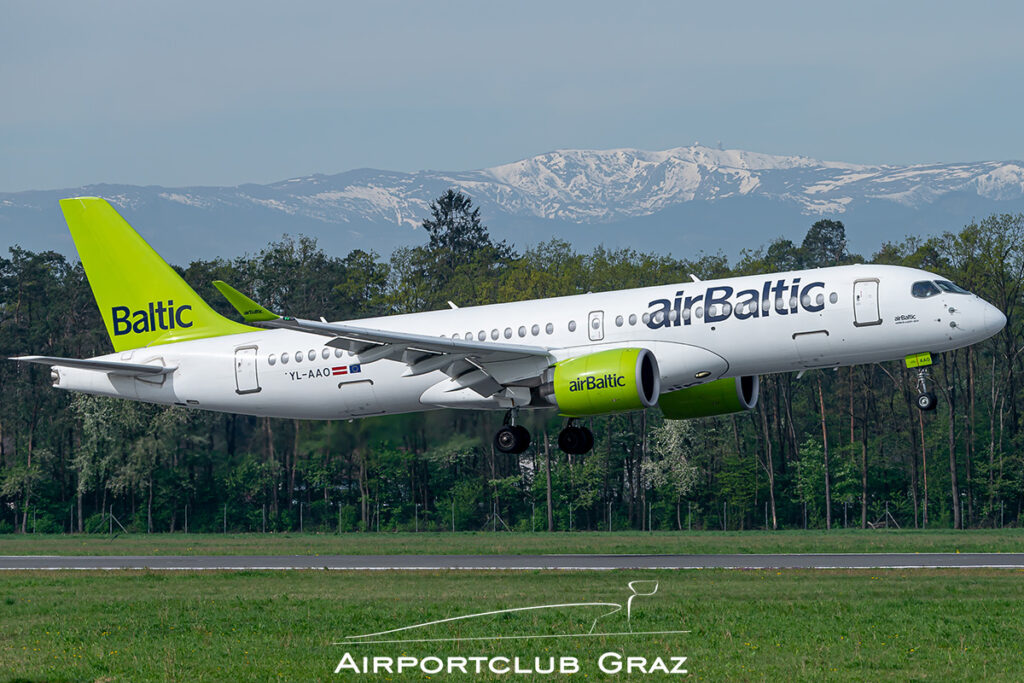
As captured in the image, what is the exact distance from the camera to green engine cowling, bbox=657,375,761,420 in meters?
40.8

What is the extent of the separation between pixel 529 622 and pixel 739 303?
11.3m

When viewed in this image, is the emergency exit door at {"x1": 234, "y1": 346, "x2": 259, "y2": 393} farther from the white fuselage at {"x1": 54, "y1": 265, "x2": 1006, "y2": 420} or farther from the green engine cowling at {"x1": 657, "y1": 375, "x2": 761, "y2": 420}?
the green engine cowling at {"x1": 657, "y1": 375, "x2": 761, "y2": 420}

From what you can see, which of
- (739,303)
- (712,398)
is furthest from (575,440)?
(739,303)

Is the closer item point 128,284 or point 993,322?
point 993,322

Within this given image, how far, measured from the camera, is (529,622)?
98.8 feet

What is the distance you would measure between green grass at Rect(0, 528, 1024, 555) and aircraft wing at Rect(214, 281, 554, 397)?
15.5 metres

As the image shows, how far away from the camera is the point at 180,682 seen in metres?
24.0

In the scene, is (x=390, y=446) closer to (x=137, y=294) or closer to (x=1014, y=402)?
(x=137, y=294)

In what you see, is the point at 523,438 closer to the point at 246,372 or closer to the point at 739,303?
the point at 739,303

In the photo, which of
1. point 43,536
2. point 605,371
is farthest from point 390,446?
point 43,536

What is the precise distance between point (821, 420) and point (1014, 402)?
1273cm

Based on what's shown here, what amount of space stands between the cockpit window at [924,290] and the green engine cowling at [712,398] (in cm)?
631

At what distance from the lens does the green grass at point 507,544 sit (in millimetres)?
54062

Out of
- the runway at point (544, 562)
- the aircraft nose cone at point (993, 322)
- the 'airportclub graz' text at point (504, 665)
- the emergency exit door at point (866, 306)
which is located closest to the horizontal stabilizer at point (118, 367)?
the runway at point (544, 562)
